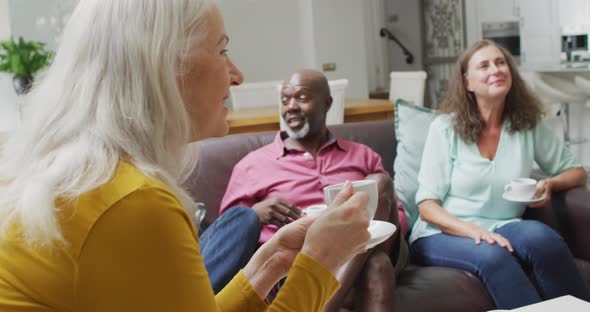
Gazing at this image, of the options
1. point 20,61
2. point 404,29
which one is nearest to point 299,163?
point 20,61

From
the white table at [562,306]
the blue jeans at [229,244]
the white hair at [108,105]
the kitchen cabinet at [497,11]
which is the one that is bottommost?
the white table at [562,306]

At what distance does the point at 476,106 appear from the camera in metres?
2.43

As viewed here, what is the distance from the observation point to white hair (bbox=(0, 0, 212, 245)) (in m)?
0.80

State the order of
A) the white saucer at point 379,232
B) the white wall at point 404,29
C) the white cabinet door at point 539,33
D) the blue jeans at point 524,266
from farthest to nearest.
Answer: the white wall at point 404,29
the white cabinet door at point 539,33
the blue jeans at point 524,266
the white saucer at point 379,232

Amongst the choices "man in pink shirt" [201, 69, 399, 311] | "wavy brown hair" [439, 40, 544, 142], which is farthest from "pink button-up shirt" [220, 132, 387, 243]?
"wavy brown hair" [439, 40, 544, 142]

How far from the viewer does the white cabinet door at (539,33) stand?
602 centimetres

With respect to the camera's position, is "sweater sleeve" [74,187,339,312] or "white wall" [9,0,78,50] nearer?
"sweater sleeve" [74,187,339,312]

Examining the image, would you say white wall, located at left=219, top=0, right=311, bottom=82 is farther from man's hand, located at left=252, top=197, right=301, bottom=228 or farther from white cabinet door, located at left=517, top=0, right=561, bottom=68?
man's hand, located at left=252, top=197, right=301, bottom=228

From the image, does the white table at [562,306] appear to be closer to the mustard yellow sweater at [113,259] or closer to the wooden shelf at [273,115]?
the mustard yellow sweater at [113,259]

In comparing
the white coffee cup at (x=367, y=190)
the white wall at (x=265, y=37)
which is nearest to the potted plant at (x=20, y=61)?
the white wall at (x=265, y=37)

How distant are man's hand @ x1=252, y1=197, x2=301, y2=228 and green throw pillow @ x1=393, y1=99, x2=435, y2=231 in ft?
1.93

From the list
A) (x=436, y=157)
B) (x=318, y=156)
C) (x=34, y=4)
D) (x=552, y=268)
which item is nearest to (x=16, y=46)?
(x=34, y=4)

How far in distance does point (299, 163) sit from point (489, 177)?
26.2 inches

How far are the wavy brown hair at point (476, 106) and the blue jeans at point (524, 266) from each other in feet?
1.28
